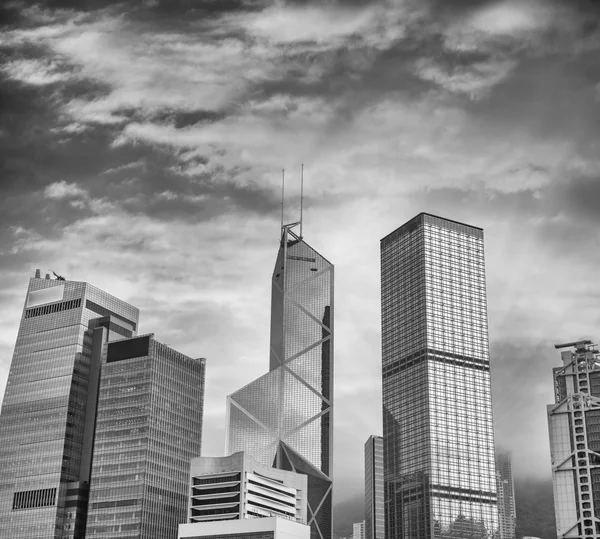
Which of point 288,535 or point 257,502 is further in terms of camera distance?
point 257,502

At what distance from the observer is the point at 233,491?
184750 millimetres

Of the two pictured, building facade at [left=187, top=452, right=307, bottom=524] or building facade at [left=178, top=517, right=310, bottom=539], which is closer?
building facade at [left=178, top=517, right=310, bottom=539]

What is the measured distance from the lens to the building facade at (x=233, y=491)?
18350cm

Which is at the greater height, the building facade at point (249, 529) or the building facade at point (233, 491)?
the building facade at point (233, 491)

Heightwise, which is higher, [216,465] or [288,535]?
[216,465]

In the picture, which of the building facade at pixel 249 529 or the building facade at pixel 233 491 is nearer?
the building facade at pixel 249 529

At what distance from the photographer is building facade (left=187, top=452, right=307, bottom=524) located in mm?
183500

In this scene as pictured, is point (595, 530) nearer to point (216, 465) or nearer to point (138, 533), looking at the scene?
point (216, 465)

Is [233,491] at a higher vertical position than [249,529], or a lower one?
higher

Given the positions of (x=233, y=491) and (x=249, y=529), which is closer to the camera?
(x=249, y=529)

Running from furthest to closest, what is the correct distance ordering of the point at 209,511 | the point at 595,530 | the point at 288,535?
the point at 595,530 → the point at 209,511 → the point at 288,535

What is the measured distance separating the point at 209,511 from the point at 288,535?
19.3 m

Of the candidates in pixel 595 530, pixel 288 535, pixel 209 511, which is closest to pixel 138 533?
pixel 209 511

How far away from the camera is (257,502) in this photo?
187000mm
